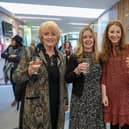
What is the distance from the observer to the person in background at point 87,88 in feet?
7.38

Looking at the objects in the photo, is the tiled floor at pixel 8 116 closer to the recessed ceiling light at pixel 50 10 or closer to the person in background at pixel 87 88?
the person in background at pixel 87 88

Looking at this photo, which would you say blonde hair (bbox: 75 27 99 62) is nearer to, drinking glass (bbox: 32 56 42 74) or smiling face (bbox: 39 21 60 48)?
smiling face (bbox: 39 21 60 48)

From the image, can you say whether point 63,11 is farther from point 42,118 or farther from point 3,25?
point 42,118

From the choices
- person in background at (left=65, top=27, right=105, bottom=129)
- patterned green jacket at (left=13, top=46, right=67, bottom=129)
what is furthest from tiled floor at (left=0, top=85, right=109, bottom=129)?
patterned green jacket at (left=13, top=46, right=67, bottom=129)

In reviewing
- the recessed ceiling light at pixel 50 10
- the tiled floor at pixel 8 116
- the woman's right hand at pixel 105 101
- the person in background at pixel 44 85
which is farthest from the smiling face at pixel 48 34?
the recessed ceiling light at pixel 50 10

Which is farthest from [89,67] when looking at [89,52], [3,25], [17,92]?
[3,25]

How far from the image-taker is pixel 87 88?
225cm

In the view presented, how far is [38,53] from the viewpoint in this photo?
80.7 inches

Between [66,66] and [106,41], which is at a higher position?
[106,41]

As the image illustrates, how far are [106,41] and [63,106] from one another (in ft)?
2.34

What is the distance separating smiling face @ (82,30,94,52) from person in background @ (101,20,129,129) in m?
0.13

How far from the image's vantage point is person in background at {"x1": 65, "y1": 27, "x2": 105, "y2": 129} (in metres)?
2.25

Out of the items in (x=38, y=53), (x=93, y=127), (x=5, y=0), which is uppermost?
(x=5, y=0)

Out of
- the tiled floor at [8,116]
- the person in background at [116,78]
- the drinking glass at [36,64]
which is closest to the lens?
the drinking glass at [36,64]
